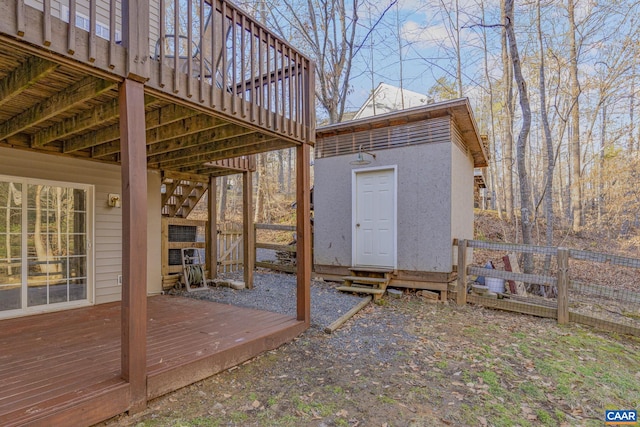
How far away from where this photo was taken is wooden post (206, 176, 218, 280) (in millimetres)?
6873

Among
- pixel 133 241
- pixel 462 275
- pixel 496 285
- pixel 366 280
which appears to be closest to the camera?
pixel 133 241

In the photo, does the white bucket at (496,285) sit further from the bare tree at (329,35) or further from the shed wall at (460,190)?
the bare tree at (329,35)

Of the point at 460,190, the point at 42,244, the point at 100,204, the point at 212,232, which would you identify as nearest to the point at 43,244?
the point at 42,244

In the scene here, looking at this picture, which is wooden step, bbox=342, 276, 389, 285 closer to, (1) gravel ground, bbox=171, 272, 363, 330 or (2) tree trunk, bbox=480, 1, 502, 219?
(1) gravel ground, bbox=171, 272, 363, 330

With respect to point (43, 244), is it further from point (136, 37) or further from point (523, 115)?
point (523, 115)

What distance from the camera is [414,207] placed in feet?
19.9

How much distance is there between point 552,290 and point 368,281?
3.76 metres

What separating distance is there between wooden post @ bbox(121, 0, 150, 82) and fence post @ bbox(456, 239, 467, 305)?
510 cm

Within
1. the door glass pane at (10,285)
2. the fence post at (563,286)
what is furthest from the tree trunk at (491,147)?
the door glass pane at (10,285)

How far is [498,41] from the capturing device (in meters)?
11.2

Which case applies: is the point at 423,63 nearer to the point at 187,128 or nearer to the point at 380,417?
the point at 187,128

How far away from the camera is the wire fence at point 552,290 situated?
4.61m

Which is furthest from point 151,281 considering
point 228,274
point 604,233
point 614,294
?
point 604,233

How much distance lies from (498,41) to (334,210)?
9.03m
